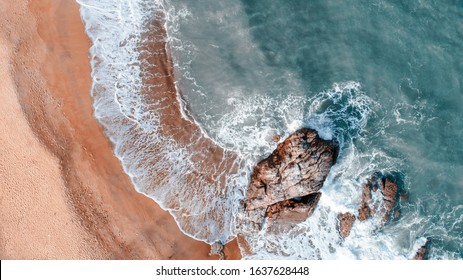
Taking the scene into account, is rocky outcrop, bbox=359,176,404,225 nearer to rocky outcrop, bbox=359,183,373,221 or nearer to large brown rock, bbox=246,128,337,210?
rocky outcrop, bbox=359,183,373,221

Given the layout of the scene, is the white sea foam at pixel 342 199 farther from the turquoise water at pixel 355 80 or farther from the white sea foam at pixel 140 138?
the white sea foam at pixel 140 138

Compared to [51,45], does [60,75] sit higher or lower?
lower

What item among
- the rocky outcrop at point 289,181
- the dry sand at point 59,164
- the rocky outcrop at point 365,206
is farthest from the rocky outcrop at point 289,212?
the dry sand at point 59,164

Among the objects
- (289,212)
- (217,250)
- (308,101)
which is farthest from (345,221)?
(217,250)

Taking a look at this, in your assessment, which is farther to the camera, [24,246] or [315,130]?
[315,130]

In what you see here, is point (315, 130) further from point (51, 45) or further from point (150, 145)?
point (51, 45)

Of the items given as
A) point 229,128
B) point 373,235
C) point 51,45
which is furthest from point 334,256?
point 51,45
